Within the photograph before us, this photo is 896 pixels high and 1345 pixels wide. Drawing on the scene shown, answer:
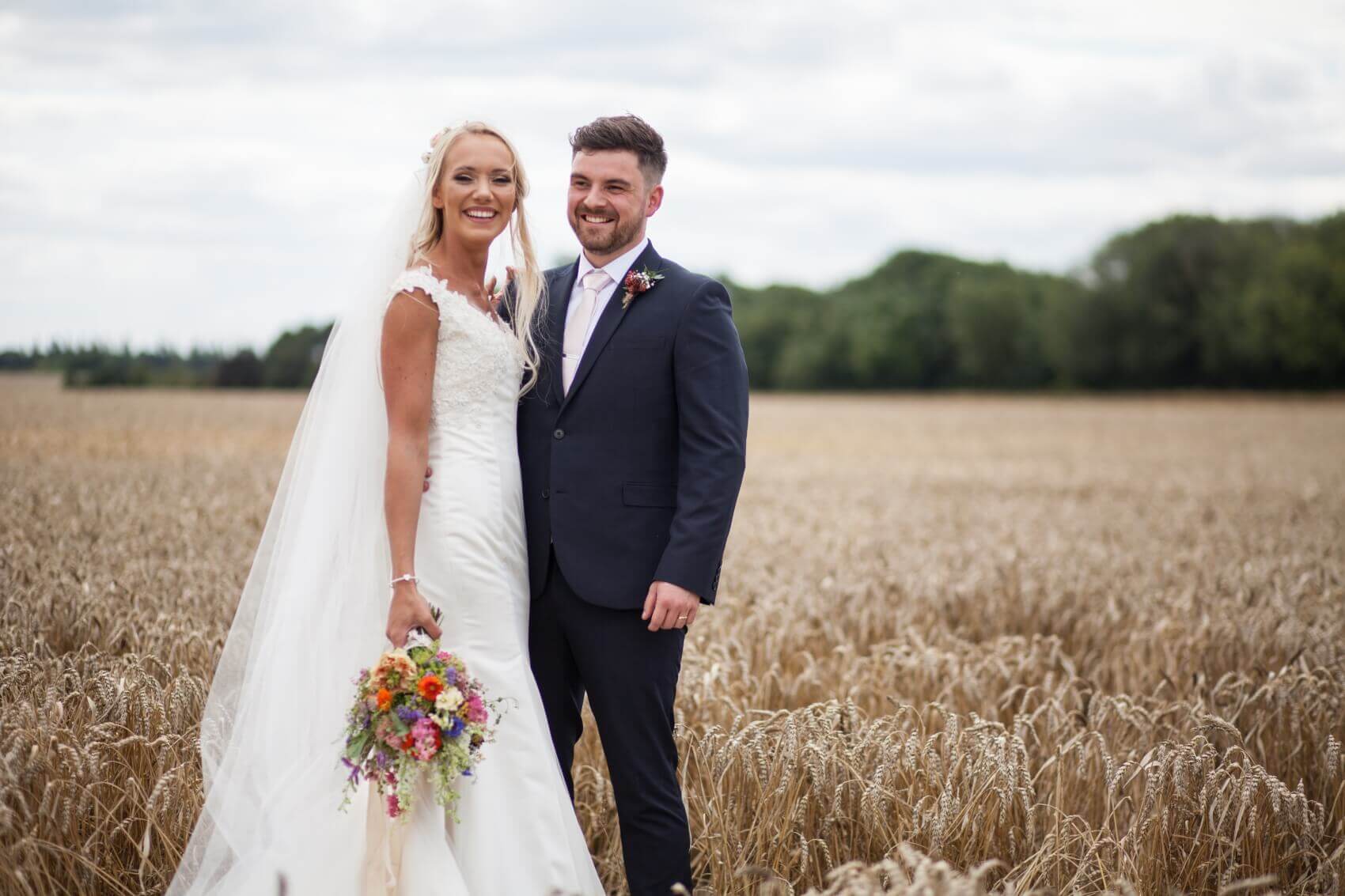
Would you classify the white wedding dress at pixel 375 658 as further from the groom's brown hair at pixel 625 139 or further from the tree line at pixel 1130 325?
the tree line at pixel 1130 325

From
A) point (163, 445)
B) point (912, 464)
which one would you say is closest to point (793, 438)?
point (912, 464)

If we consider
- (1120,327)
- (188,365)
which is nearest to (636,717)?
(188,365)

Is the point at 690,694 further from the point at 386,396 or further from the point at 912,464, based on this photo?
the point at 912,464

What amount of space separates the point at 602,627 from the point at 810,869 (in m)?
1.41

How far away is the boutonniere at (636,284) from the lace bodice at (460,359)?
19.1 inches

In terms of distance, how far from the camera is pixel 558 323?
3.90 meters

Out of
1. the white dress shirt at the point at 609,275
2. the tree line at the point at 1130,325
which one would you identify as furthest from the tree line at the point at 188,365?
the tree line at the point at 1130,325

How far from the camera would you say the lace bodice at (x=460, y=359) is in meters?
3.58

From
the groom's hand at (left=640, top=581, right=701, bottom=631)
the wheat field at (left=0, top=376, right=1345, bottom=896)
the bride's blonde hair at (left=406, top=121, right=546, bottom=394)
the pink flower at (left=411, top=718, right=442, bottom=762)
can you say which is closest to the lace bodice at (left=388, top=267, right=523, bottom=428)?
the bride's blonde hair at (left=406, top=121, right=546, bottom=394)

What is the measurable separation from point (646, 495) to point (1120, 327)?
7798cm

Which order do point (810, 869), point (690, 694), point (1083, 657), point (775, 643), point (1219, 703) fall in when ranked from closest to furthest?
1. point (810, 869)
2. point (690, 694)
3. point (1219, 703)
4. point (775, 643)
5. point (1083, 657)

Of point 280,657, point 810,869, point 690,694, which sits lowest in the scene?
point 810,869

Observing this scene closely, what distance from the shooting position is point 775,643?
6.17 meters

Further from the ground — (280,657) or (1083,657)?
(280,657)
